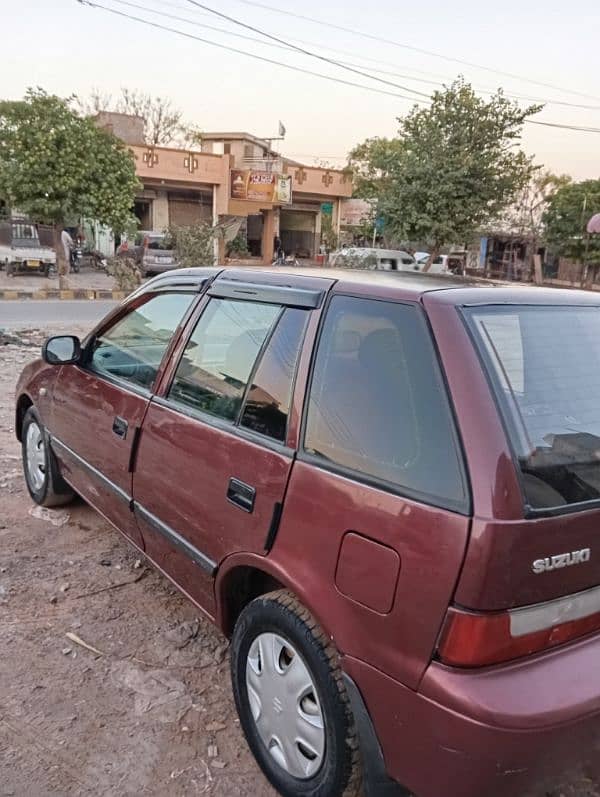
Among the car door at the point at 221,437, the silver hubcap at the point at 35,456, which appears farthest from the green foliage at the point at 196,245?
the car door at the point at 221,437

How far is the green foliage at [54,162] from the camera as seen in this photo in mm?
17250

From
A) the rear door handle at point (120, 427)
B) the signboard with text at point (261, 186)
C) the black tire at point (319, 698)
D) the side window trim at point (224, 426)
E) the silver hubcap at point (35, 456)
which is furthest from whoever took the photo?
the signboard with text at point (261, 186)

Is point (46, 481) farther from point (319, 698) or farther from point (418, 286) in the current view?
point (418, 286)

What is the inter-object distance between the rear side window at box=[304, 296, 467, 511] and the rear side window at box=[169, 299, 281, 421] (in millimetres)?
391

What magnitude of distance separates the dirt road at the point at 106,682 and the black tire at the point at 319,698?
0.16 metres

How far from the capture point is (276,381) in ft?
7.23

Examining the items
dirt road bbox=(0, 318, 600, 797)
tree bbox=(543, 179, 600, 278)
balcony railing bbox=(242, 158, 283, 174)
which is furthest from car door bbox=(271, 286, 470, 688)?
balcony railing bbox=(242, 158, 283, 174)

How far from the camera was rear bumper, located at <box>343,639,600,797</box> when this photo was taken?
150 cm

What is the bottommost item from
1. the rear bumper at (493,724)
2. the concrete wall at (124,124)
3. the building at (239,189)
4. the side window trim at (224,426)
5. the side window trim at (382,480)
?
the rear bumper at (493,724)

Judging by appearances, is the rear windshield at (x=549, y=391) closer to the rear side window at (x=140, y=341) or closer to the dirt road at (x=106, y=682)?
the dirt road at (x=106, y=682)

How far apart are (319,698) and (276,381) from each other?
100 cm

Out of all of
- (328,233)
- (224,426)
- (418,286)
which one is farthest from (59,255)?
(418,286)

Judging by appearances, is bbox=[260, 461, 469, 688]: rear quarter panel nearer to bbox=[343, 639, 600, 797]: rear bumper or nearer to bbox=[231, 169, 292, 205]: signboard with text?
bbox=[343, 639, 600, 797]: rear bumper

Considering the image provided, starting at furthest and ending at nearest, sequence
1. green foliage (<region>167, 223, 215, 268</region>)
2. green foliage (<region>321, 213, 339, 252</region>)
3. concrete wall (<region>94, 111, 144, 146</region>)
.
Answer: green foliage (<region>321, 213, 339, 252</region>), concrete wall (<region>94, 111, 144, 146</region>), green foliage (<region>167, 223, 215, 268</region>)
